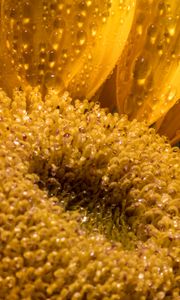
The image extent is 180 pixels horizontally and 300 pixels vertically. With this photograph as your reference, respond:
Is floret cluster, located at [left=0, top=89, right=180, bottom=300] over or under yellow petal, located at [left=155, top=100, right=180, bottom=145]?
under

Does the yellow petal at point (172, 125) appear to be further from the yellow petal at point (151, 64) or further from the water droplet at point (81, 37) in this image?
the water droplet at point (81, 37)

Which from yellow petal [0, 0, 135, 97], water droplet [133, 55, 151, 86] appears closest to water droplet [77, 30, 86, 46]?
yellow petal [0, 0, 135, 97]

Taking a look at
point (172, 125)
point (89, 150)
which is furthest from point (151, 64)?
point (89, 150)

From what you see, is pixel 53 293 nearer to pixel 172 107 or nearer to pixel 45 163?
pixel 45 163

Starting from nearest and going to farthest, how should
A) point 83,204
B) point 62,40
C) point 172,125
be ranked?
point 83,204, point 62,40, point 172,125

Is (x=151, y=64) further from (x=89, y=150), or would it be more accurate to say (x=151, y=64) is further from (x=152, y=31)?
(x=89, y=150)

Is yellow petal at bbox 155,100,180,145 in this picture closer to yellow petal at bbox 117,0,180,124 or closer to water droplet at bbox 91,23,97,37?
yellow petal at bbox 117,0,180,124

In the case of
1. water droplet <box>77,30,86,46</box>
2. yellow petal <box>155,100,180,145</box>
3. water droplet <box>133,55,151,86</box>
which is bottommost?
yellow petal <box>155,100,180,145</box>
